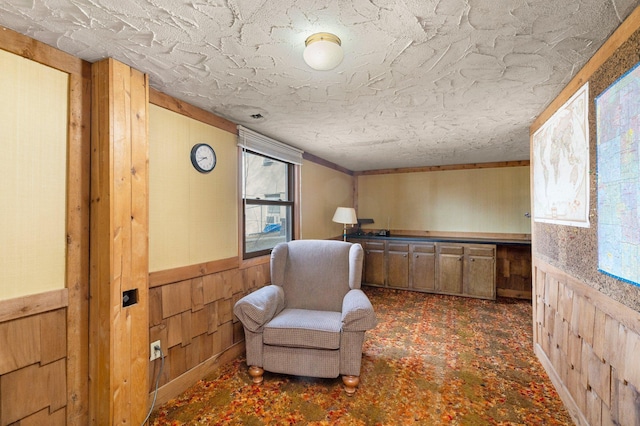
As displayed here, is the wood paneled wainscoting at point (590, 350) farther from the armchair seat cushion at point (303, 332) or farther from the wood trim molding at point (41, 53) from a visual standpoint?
the wood trim molding at point (41, 53)

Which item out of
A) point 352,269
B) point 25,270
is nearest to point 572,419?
point 352,269

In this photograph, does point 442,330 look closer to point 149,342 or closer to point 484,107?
point 484,107

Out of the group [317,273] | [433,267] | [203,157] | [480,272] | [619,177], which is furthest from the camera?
[433,267]

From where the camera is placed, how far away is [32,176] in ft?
4.68

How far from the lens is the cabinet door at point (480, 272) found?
4.20 meters

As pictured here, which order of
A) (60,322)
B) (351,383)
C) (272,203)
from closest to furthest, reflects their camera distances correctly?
1. (60,322)
2. (351,383)
3. (272,203)

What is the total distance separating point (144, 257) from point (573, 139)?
269 cm

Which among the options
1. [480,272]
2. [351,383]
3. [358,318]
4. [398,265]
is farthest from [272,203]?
[480,272]

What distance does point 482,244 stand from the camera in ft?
14.0

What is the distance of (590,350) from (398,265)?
3.19 meters

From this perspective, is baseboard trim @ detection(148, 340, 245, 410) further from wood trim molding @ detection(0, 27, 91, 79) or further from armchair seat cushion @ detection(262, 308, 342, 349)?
wood trim molding @ detection(0, 27, 91, 79)

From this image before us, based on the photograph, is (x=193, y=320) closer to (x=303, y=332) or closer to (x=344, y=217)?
(x=303, y=332)

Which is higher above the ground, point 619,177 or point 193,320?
point 619,177

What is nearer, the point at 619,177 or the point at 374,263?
the point at 619,177
